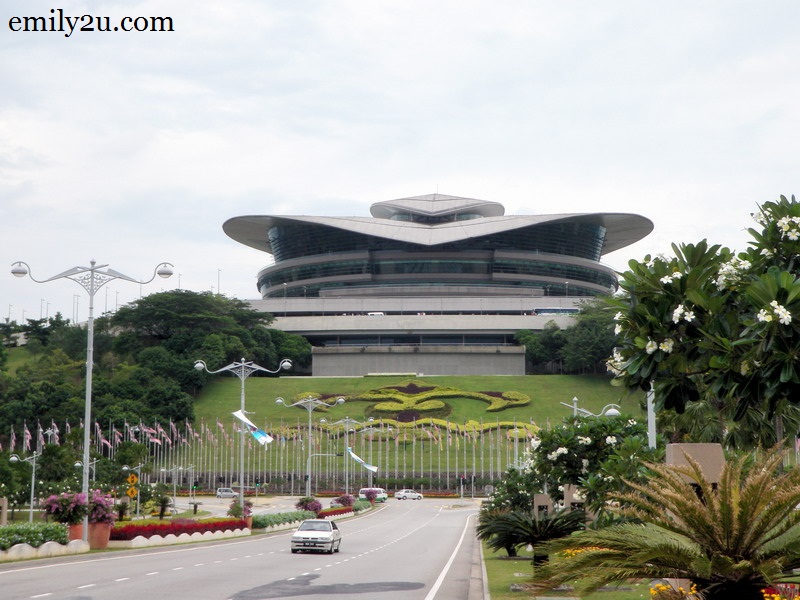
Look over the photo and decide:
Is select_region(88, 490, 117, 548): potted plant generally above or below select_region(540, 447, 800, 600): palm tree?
below

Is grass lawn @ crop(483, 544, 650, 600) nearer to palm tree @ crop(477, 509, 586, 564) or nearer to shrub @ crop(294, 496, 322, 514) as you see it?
palm tree @ crop(477, 509, 586, 564)

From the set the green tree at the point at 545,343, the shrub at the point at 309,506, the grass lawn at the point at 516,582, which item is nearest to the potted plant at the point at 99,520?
the grass lawn at the point at 516,582

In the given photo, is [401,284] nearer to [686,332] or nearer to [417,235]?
[417,235]

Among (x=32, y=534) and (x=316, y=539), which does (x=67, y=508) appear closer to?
(x=32, y=534)

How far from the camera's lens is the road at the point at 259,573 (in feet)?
63.5

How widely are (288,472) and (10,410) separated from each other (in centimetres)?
2969

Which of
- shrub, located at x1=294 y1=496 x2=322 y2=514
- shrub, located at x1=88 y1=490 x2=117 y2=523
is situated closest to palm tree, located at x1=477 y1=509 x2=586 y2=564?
shrub, located at x1=88 y1=490 x2=117 y2=523

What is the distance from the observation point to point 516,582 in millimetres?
21438

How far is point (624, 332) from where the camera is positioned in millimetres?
11836

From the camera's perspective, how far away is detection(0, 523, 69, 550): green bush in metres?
26.4

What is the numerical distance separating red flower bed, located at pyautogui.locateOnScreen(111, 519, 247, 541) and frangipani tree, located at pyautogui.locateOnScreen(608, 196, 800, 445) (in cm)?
2571

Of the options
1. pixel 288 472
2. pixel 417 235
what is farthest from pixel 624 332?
pixel 417 235

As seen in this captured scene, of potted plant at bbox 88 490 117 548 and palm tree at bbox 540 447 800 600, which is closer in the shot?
palm tree at bbox 540 447 800 600

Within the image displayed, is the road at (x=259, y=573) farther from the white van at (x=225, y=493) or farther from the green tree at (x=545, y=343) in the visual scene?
the green tree at (x=545, y=343)
